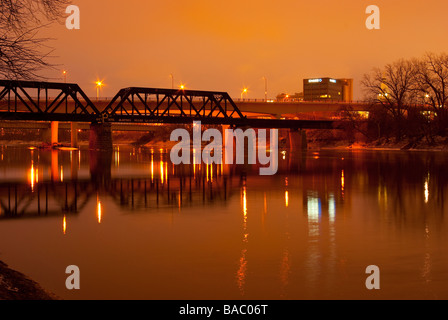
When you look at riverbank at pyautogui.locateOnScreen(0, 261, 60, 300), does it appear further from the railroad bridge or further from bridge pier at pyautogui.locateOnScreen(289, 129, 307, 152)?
bridge pier at pyautogui.locateOnScreen(289, 129, 307, 152)

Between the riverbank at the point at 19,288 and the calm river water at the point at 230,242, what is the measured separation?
1.29 feet

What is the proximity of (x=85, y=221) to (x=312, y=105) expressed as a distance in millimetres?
127641

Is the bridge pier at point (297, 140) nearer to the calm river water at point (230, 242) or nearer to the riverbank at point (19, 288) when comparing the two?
the calm river water at point (230, 242)

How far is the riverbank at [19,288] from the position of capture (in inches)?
386

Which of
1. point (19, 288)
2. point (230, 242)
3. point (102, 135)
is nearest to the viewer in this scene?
point (19, 288)

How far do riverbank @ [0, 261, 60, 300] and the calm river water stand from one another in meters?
0.39

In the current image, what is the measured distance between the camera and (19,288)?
10312 millimetres

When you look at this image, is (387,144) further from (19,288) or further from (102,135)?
(19,288)

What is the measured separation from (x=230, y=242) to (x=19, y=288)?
6430mm

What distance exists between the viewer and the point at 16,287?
10.3m

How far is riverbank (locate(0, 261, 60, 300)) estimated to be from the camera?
32.2 feet

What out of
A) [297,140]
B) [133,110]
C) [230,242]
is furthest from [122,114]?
[230,242]

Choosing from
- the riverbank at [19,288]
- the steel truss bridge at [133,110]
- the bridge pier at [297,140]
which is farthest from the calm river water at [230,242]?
the bridge pier at [297,140]

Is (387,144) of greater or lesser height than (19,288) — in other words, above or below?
above
